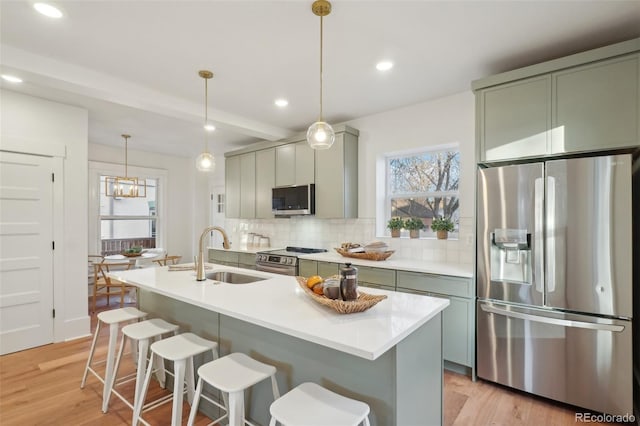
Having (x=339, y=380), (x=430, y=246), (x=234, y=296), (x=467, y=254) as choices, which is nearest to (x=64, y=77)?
(x=234, y=296)

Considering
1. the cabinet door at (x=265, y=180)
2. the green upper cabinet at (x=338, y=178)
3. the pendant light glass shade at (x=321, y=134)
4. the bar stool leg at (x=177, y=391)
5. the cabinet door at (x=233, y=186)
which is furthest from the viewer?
the cabinet door at (x=233, y=186)

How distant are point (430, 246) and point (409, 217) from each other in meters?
Result: 0.50

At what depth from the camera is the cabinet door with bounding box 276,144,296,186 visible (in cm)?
433

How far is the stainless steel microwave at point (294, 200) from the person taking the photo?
4.07m

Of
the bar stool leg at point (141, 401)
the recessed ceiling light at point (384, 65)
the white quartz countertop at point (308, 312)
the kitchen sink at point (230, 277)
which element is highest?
the recessed ceiling light at point (384, 65)

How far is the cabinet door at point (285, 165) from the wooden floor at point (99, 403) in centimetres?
268

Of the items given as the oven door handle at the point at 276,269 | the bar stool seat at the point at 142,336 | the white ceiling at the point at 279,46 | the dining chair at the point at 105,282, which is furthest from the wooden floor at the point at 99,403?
the white ceiling at the point at 279,46

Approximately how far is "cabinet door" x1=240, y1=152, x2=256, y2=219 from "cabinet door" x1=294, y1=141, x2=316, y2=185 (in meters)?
0.93

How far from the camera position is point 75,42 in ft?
7.65

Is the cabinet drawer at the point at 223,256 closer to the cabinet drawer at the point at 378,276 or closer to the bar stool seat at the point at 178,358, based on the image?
the cabinet drawer at the point at 378,276

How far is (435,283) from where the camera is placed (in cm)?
277

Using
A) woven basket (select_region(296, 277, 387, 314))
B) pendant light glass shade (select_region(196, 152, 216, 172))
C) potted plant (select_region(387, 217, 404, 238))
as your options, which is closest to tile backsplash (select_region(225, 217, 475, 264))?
potted plant (select_region(387, 217, 404, 238))

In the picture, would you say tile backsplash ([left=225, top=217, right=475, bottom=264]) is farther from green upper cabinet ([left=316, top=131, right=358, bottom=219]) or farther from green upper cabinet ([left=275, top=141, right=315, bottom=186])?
green upper cabinet ([left=275, top=141, right=315, bottom=186])

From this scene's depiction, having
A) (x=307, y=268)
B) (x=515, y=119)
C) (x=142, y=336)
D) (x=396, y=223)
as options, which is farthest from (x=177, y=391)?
(x=515, y=119)
